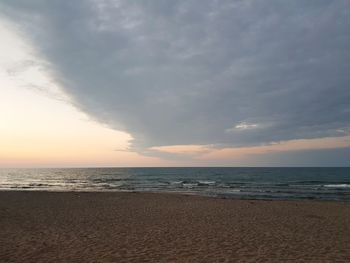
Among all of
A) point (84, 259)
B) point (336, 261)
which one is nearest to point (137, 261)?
point (84, 259)

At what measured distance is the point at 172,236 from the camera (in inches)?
469

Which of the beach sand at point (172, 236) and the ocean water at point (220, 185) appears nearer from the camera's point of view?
the beach sand at point (172, 236)

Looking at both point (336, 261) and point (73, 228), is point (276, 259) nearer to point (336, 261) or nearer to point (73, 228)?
point (336, 261)

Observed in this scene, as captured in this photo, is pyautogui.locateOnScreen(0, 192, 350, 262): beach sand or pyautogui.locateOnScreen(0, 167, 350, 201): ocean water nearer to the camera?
pyautogui.locateOnScreen(0, 192, 350, 262): beach sand

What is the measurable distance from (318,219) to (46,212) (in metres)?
15.6

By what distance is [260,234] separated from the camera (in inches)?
486

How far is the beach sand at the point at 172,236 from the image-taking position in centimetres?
913

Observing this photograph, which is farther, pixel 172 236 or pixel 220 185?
pixel 220 185

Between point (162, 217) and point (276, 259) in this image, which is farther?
point (162, 217)

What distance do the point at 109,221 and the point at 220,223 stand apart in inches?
218

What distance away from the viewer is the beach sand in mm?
9133

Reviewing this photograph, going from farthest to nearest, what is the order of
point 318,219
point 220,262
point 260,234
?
point 318,219, point 260,234, point 220,262

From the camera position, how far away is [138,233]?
492 inches

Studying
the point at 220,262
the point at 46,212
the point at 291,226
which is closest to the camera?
the point at 220,262
